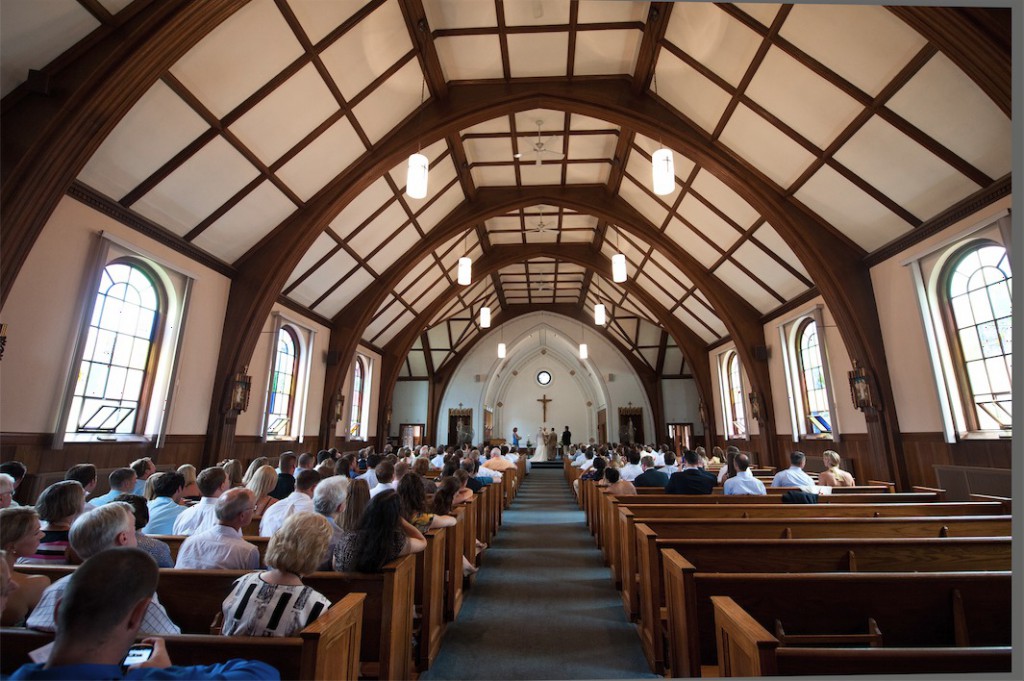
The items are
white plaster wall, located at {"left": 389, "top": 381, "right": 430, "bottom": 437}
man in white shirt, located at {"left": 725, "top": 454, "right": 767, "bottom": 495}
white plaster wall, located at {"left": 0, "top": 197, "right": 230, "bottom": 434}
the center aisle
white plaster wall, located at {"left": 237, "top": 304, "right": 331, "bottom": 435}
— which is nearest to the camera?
the center aisle

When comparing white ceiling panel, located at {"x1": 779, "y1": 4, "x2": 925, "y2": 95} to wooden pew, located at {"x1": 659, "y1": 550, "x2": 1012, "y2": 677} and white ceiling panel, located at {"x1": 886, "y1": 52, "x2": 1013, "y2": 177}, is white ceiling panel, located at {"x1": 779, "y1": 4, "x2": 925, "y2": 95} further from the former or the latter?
wooden pew, located at {"x1": 659, "y1": 550, "x2": 1012, "y2": 677}

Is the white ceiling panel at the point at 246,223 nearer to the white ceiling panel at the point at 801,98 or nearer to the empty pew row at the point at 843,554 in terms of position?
the white ceiling panel at the point at 801,98

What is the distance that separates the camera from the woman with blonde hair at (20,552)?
169cm

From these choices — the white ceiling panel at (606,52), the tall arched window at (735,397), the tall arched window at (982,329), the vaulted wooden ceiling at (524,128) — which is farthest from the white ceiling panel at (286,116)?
the tall arched window at (735,397)

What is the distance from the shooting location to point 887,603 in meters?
1.93

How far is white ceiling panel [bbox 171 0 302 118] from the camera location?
4.60 m

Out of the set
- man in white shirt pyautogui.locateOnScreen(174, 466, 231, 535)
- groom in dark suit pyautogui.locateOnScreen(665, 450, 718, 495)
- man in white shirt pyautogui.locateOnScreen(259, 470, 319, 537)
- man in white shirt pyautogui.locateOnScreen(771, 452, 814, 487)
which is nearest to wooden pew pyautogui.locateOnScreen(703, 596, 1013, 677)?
man in white shirt pyautogui.locateOnScreen(259, 470, 319, 537)

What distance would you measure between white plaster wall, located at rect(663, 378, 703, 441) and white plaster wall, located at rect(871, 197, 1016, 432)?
31.6ft

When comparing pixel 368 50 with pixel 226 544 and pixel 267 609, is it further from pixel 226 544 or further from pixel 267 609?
pixel 267 609

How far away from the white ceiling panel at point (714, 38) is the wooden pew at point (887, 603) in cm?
560

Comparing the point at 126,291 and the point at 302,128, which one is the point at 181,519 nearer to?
the point at 126,291

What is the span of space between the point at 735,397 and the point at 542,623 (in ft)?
33.8

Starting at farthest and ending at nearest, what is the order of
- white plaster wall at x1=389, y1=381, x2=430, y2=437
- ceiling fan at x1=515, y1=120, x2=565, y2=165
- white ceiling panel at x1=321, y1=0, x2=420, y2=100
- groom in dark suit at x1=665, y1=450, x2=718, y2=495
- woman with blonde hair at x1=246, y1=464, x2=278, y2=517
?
white plaster wall at x1=389, y1=381, x2=430, y2=437, ceiling fan at x1=515, y1=120, x2=565, y2=165, white ceiling panel at x1=321, y1=0, x2=420, y2=100, groom in dark suit at x1=665, y1=450, x2=718, y2=495, woman with blonde hair at x1=246, y1=464, x2=278, y2=517

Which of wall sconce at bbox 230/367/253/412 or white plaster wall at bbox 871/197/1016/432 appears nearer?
white plaster wall at bbox 871/197/1016/432
